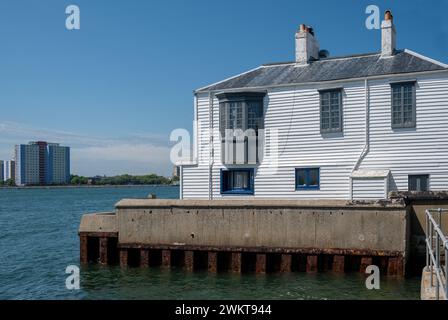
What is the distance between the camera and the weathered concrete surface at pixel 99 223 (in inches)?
766

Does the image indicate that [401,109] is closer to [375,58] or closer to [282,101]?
[375,58]

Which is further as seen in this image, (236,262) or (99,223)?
(99,223)

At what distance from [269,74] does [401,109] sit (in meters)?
7.23

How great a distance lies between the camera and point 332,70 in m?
23.8

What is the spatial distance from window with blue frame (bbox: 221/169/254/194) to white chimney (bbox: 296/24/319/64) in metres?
6.79

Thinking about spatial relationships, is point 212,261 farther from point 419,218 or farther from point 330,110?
point 330,110

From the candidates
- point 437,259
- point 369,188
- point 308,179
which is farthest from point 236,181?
point 437,259

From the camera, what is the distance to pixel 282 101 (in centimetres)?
2352

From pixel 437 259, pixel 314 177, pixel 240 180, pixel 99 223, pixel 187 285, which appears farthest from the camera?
pixel 240 180

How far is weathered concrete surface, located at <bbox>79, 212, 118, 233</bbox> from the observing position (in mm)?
19469

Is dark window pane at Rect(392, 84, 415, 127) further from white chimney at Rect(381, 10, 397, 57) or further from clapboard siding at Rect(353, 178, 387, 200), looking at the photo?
white chimney at Rect(381, 10, 397, 57)

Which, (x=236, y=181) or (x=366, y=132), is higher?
(x=366, y=132)

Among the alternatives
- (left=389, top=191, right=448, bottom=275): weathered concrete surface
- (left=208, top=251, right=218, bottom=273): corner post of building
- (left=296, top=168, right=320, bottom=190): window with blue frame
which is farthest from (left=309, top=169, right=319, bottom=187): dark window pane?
(left=208, top=251, right=218, bottom=273): corner post of building

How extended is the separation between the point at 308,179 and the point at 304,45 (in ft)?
24.8
